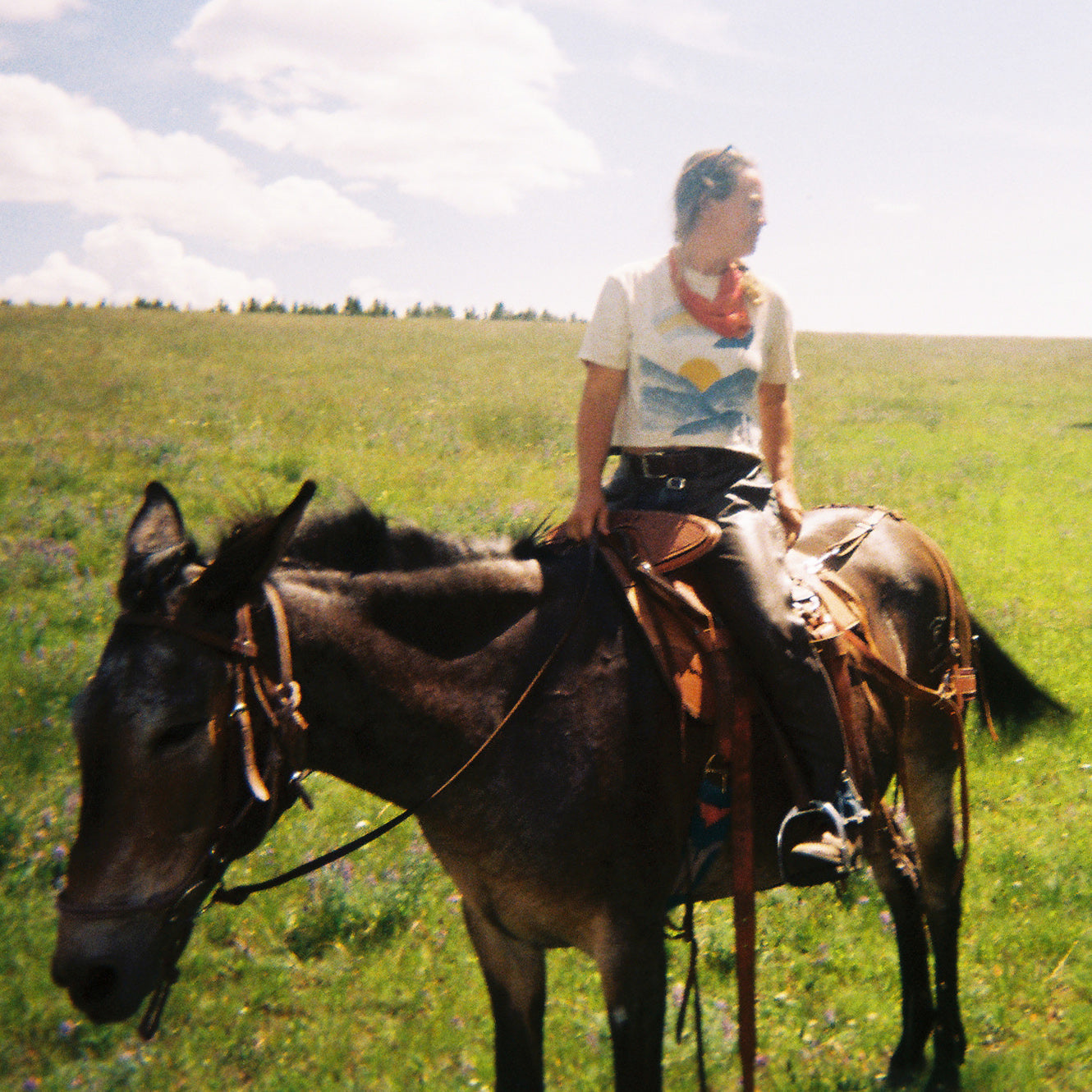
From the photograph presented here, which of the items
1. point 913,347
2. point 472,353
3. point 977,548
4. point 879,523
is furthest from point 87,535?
point 913,347

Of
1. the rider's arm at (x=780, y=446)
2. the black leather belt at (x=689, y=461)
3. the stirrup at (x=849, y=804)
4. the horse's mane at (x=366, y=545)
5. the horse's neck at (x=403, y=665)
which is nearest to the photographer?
the horse's neck at (x=403, y=665)

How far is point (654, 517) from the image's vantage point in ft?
10.1

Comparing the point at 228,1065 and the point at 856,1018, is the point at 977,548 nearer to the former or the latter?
the point at 856,1018

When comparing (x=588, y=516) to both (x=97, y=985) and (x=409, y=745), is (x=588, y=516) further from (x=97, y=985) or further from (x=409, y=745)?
(x=97, y=985)

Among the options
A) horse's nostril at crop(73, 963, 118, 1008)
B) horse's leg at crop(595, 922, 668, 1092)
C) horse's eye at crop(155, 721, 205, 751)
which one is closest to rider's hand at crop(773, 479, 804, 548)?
horse's leg at crop(595, 922, 668, 1092)

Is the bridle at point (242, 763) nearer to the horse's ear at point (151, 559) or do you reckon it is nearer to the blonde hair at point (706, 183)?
the horse's ear at point (151, 559)

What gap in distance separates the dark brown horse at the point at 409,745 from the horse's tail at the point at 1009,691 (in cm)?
240

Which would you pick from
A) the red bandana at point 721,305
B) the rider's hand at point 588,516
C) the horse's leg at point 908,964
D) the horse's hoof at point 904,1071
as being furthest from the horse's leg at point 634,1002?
the red bandana at point 721,305

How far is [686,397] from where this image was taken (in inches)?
125

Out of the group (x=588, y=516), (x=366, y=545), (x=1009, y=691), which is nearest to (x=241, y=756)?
(x=366, y=545)

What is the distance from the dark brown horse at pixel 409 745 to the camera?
2107mm

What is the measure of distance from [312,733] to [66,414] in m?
18.5

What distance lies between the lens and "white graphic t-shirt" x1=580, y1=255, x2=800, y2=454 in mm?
3139

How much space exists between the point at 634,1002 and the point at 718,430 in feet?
6.38
